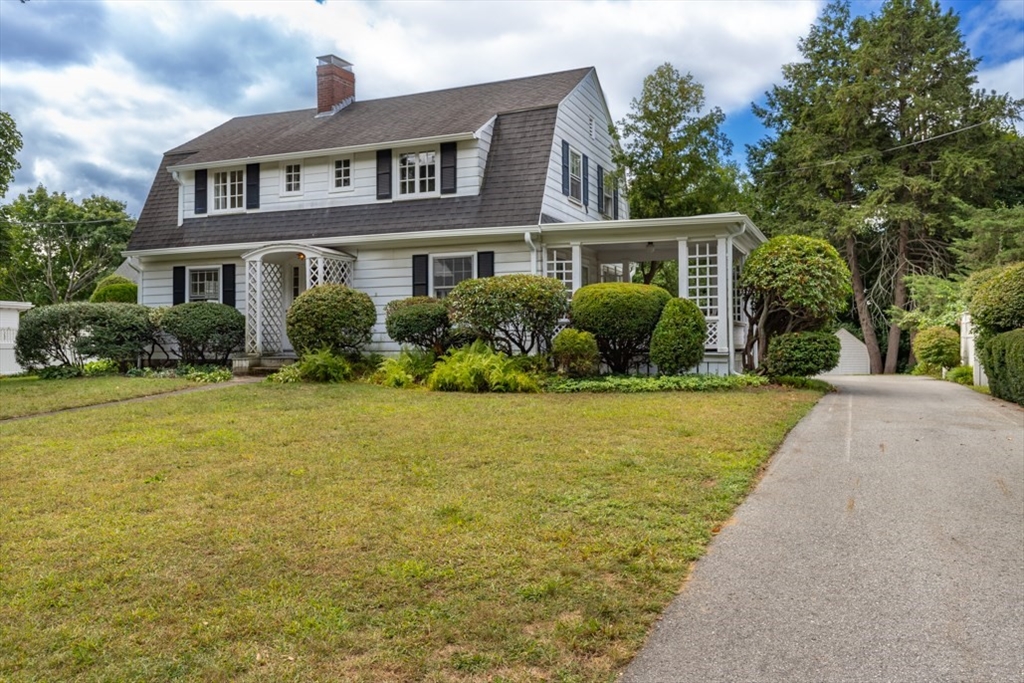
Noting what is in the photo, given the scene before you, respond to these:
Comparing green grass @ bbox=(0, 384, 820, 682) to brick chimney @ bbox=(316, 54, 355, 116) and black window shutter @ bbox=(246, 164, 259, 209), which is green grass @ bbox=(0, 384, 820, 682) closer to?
black window shutter @ bbox=(246, 164, 259, 209)

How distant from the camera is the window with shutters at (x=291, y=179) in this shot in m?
17.8

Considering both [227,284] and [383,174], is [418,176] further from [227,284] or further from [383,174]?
[227,284]

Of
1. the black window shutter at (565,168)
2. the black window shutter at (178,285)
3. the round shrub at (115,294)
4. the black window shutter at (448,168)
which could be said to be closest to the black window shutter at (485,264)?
the black window shutter at (448,168)

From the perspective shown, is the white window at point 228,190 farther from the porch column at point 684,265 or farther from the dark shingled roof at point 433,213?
the porch column at point 684,265

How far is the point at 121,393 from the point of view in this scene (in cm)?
1170

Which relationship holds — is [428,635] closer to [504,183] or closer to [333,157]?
[504,183]

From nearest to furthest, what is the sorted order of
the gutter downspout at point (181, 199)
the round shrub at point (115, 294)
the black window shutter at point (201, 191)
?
1. the black window shutter at point (201, 191)
2. the gutter downspout at point (181, 199)
3. the round shrub at point (115, 294)

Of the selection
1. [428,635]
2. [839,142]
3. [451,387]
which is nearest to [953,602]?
[428,635]

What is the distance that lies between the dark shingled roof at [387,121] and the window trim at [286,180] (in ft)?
1.32

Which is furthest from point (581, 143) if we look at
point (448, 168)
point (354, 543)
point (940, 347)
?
point (354, 543)

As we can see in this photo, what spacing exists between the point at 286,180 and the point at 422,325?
6.43 metres

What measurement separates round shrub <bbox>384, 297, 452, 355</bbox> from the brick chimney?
336 inches

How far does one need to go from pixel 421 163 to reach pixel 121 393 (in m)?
8.24

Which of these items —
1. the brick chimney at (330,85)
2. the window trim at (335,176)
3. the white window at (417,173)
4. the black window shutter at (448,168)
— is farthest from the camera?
the brick chimney at (330,85)
